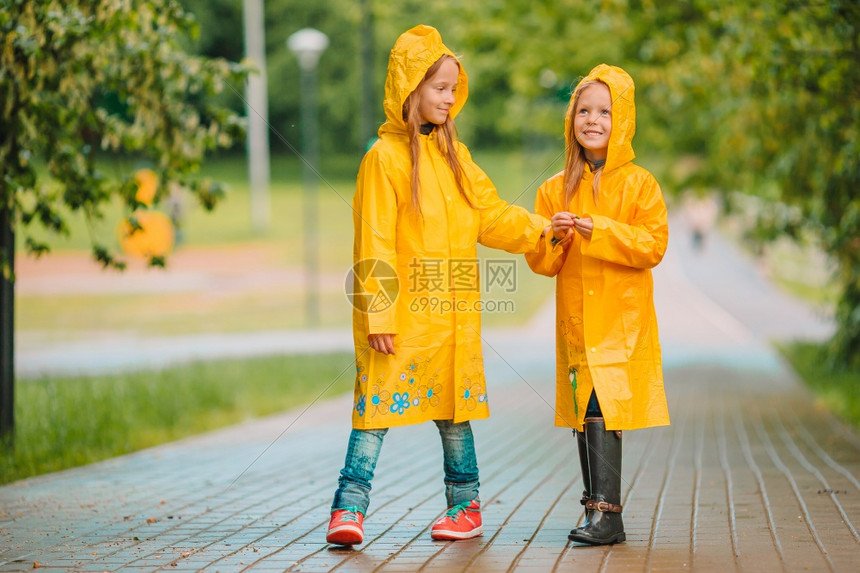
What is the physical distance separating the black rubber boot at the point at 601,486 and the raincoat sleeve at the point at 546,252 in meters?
0.66

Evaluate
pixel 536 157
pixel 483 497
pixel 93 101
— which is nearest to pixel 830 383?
pixel 483 497

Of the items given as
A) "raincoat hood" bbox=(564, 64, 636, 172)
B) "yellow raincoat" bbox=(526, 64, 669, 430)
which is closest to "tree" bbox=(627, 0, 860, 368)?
"raincoat hood" bbox=(564, 64, 636, 172)

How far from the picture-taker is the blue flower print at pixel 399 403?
501 cm

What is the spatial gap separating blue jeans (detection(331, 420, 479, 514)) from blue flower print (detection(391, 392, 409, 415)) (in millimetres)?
127

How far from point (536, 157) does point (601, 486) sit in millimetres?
21780

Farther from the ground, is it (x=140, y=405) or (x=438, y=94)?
(x=438, y=94)

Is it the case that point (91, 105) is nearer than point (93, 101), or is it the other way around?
point (91, 105)

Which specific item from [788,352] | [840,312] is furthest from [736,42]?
[788,352]

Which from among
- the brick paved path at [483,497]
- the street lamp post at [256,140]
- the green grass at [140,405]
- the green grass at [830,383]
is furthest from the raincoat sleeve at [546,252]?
the street lamp post at [256,140]

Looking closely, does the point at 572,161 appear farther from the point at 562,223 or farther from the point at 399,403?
the point at 399,403

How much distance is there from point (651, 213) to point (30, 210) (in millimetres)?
4355

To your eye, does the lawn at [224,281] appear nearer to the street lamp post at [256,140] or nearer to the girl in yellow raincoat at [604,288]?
the street lamp post at [256,140]

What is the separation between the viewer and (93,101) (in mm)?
8273

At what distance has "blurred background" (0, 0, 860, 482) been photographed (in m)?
8.20
